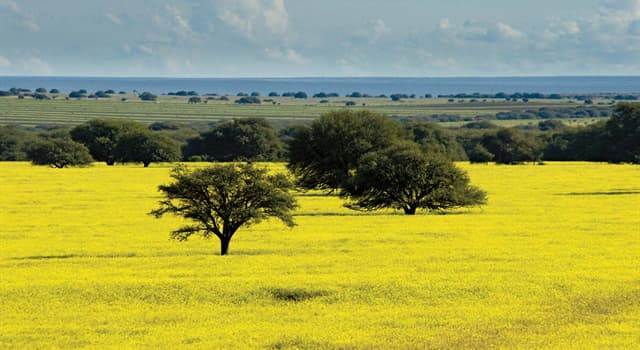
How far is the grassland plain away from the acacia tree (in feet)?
4.38

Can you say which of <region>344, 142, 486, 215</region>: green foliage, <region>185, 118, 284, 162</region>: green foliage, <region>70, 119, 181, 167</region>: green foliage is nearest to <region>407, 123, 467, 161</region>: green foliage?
<region>185, 118, 284, 162</region>: green foliage

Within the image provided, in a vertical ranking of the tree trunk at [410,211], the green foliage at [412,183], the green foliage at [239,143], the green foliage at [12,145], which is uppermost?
the green foliage at [412,183]

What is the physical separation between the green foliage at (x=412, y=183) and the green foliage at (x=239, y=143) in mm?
72742

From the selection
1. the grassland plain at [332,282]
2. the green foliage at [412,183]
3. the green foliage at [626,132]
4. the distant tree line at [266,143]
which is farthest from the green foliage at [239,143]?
the grassland plain at [332,282]

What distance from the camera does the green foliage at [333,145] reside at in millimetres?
69750

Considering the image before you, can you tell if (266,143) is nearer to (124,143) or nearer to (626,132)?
(124,143)

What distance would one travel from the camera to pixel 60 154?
10988cm

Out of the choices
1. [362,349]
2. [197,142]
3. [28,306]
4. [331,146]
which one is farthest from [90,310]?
[197,142]

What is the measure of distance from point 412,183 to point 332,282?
89.4 ft

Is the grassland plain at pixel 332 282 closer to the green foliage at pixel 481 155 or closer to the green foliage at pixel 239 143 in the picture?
the green foliage at pixel 481 155

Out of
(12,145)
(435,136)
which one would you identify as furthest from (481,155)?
(12,145)

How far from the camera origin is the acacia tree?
37844mm

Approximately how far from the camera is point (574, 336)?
22953mm

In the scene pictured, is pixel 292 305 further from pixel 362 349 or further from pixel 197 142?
pixel 197 142
